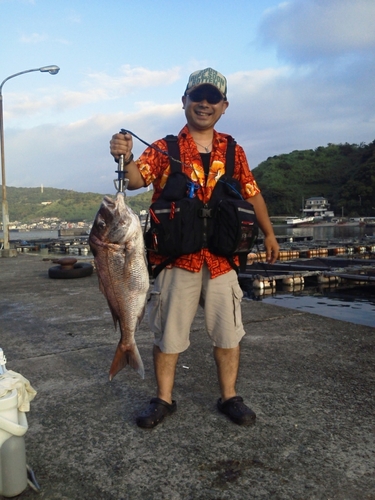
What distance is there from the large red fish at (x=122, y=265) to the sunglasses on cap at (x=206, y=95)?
39.0 inches

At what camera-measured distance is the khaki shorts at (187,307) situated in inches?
120

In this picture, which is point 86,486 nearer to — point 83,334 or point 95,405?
point 95,405

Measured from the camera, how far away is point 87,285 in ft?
30.4

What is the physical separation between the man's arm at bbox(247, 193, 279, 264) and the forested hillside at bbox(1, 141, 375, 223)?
74278 millimetres

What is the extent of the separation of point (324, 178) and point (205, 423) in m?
141

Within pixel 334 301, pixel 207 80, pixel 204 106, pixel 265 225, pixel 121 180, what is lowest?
pixel 334 301

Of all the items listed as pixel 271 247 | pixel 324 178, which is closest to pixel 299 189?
pixel 324 178

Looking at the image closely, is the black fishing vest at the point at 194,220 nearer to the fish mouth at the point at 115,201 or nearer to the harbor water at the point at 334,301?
the fish mouth at the point at 115,201

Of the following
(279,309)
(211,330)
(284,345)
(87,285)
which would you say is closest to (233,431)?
(211,330)

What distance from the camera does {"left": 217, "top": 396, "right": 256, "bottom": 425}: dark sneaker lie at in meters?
2.91

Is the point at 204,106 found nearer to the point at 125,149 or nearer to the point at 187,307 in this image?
the point at 125,149

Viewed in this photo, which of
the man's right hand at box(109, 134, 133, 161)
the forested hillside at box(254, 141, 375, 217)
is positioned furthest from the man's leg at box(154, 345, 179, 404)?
the forested hillside at box(254, 141, 375, 217)

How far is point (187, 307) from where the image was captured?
3068mm

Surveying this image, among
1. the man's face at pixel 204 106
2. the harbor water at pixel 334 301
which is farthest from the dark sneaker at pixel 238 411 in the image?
the harbor water at pixel 334 301
